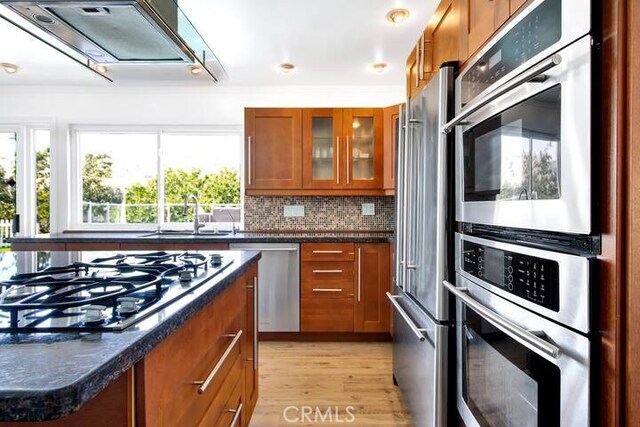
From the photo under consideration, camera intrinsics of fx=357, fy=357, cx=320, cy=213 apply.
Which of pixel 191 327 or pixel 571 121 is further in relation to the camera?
pixel 191 327

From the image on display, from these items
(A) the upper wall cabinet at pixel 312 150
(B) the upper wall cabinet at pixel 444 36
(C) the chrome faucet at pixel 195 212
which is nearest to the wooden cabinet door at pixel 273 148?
(A) the upper wall cabinet at pixel 312 150

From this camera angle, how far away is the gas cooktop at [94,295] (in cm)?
Answer: 69

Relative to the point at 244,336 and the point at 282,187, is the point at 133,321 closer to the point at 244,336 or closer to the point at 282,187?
the point at 244,336

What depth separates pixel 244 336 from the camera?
1589 millimetres

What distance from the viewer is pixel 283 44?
272 centimetres

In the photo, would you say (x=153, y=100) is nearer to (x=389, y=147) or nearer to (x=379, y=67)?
(x=379, y=67)

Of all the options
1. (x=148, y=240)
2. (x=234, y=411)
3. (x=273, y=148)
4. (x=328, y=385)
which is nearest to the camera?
(x=234, y=411)

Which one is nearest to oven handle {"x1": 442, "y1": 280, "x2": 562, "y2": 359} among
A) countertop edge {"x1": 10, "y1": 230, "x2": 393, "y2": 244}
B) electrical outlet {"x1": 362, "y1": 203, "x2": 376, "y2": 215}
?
countertop edge {"x1": 10, "y1": 230, "x2": 393, "y2": 244}

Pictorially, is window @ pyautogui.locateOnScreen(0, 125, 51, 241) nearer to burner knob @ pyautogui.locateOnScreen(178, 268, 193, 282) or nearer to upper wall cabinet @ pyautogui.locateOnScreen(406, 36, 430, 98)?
burner knob @ pyautogui.locateOnScreen(178, 268, 193, 282)

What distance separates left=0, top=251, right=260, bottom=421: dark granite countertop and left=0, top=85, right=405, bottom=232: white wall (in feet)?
10.4

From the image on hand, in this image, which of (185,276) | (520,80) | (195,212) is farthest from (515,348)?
(195,212)

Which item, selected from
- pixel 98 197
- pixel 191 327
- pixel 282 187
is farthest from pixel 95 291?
pixel 98 197

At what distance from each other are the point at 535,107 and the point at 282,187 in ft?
8.48

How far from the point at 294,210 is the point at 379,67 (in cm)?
155
